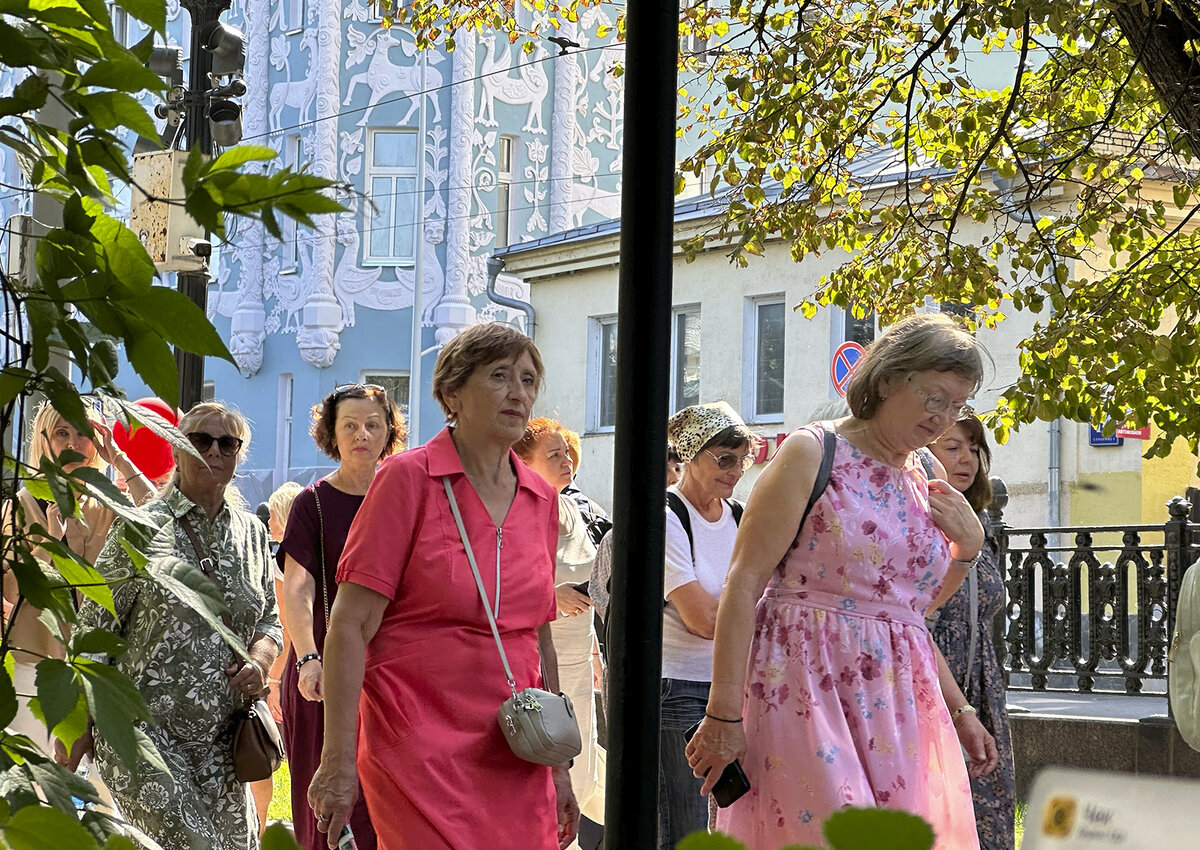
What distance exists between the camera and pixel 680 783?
5.75 m

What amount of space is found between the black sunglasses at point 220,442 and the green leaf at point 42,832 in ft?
14.5

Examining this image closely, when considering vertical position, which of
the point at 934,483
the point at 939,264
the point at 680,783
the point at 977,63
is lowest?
the point at 680,783

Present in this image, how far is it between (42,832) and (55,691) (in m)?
0.27

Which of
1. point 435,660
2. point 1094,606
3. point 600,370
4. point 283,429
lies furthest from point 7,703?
point 283,429

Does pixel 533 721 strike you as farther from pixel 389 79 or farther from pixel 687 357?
pixel 389 79

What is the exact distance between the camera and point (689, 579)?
5.69m

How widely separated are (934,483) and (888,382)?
0.34 meters

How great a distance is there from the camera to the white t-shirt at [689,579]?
5680mm

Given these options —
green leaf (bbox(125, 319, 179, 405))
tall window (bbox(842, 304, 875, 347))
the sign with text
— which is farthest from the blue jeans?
tall window (bbox(842, 304, 875, 347))

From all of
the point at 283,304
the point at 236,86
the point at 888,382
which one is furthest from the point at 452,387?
the point at 283,304

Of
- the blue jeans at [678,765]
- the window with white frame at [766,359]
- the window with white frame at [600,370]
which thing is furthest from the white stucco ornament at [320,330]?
the blue jeans at [678,765]

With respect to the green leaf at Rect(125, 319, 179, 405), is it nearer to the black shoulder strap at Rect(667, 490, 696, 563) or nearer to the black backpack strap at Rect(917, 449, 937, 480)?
the black backpack strap at Rect(917, 449, 937, 480)

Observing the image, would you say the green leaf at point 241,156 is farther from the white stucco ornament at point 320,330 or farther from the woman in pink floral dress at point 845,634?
the white stucco ornament at point 320,330

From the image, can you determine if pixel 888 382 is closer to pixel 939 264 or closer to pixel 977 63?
pixel 939 264
